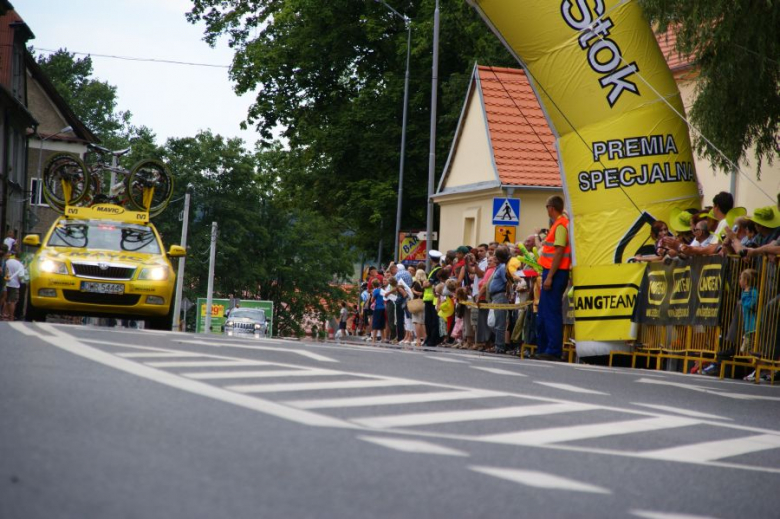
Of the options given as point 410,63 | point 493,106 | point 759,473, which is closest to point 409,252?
point 493,106

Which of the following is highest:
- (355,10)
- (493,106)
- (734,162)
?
(355,10)

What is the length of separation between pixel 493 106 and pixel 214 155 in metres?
52.0

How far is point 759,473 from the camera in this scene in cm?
738

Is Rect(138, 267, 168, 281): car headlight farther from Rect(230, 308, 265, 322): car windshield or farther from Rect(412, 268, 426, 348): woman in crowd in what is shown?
Rect(230, 308, 265, 322): car windshield

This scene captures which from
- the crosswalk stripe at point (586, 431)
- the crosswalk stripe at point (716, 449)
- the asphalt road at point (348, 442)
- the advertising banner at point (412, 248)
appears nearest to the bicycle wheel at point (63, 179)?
the asphalt road at point (348, 442)

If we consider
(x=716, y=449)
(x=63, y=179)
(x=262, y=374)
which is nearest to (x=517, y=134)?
(x=63, y=179)

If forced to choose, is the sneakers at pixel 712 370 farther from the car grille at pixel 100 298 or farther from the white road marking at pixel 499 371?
the car grille at pixel 100 298

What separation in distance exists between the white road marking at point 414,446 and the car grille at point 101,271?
1289 centimetres

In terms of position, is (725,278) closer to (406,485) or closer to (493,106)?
(406,485)

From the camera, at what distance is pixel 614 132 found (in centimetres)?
1817

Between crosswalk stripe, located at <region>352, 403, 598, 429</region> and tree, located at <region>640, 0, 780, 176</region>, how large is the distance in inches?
320

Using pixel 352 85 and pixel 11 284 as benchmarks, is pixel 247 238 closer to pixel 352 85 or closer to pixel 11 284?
pixel 352 85

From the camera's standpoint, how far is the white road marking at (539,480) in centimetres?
627

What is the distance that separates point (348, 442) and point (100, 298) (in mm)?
13105
